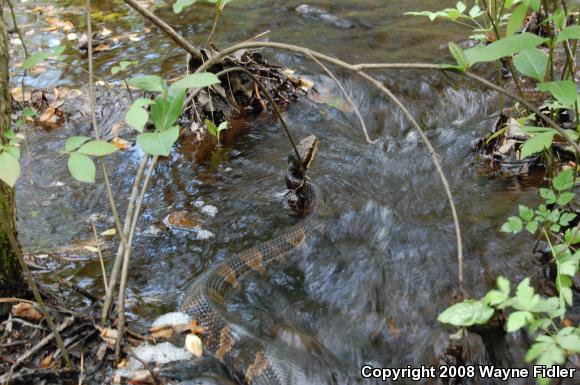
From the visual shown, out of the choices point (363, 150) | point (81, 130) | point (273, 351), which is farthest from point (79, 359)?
point (81, 130)

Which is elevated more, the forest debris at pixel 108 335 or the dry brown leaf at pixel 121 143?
the forest debris at pixel 108 335

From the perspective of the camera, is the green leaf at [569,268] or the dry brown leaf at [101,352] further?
the dry brown leaf at [101,352]

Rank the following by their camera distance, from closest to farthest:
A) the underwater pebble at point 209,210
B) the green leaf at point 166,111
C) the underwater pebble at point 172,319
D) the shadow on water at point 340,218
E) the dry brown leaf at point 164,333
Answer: the green leaf at point 166,111 < the dry brown leaf at point 164,333 < the underwater pebble at point 172,319 < the shadow on water at point 340,218 < the underwater pebble at point 209,210

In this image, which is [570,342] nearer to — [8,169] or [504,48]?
[504,48]

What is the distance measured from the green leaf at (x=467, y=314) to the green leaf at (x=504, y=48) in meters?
0.94

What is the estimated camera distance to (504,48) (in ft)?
6.15

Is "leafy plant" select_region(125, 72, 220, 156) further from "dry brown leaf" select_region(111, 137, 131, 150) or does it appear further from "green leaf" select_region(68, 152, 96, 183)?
"dry brown leaf" select_region(111, 137, 131, 150)

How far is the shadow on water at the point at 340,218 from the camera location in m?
3.51

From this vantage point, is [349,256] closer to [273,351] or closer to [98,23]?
[273,351]

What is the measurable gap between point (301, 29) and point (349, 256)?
4900mm

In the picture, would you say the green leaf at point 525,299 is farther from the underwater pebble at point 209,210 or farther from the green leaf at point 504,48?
the underwater pebble at point 209,210

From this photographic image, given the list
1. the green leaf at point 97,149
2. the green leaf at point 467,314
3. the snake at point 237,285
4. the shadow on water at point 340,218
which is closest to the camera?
the green leaf at point 97,149

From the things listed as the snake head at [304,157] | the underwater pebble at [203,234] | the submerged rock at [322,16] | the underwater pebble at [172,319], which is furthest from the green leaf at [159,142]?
the submerged rock at [322,16]

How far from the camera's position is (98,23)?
9109 millimetres
